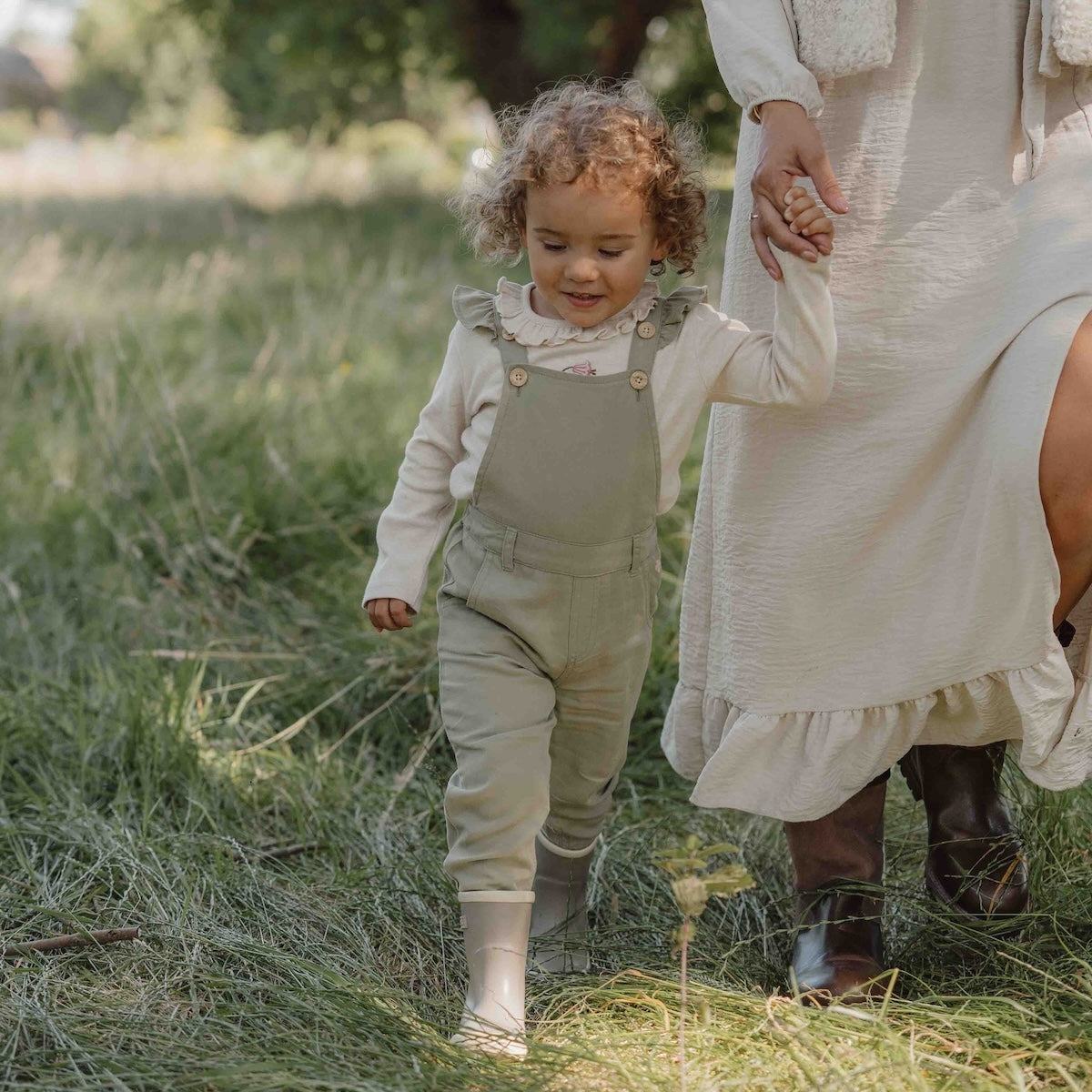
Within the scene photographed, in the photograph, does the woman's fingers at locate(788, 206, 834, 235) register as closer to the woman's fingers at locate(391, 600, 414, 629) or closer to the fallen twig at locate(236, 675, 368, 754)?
the woman's fingers at locate(391, 600, 414, 629)

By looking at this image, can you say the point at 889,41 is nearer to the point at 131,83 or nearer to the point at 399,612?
the point at 399,612

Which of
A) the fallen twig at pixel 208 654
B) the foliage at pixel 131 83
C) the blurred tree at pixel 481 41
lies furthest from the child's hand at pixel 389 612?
the foliage at pixel 131 83

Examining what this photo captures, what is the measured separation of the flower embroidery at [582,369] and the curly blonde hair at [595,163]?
0.23 metres

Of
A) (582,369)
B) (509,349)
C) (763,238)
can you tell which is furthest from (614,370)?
(763,238)

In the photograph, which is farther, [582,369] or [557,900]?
[557,900]

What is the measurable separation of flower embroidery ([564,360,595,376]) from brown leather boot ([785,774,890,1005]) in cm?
75

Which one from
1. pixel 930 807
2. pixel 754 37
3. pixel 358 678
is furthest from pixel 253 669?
pixel 754 37

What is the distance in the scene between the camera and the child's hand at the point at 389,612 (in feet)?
6.46

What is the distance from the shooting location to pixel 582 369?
192cm

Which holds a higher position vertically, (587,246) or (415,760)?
(587,246)

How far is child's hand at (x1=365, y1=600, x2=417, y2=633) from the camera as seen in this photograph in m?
1.97

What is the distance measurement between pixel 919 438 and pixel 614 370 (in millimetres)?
434

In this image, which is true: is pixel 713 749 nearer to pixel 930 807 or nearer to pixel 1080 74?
pixel 930 807

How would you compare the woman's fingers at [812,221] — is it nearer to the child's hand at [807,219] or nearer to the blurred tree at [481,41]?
the child's hand at [807,219]
